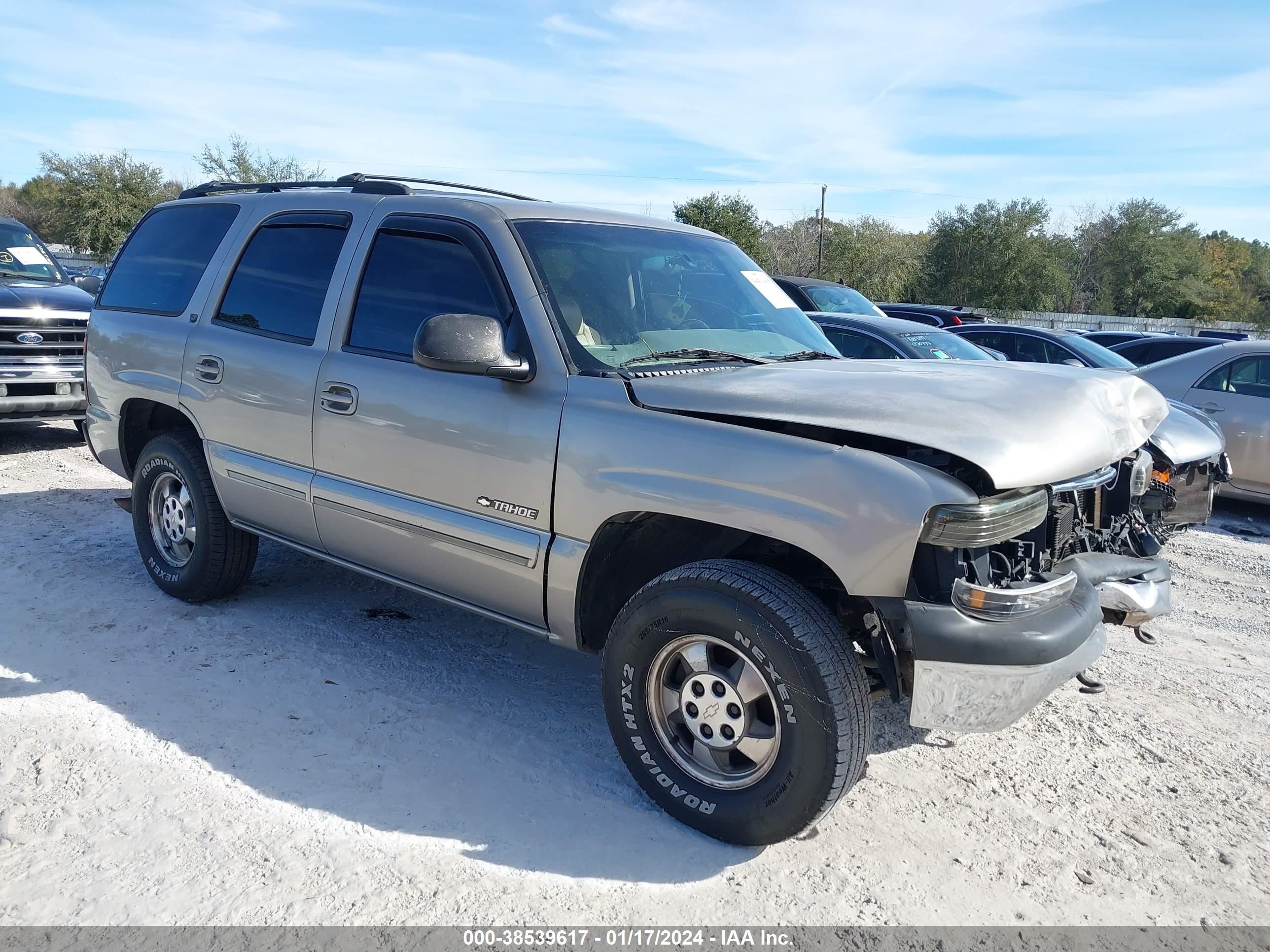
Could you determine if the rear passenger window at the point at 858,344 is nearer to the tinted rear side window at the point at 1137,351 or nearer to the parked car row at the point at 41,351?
the parked car row at the point at 41,351

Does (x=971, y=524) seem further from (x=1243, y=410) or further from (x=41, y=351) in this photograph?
(x=41, y=351)

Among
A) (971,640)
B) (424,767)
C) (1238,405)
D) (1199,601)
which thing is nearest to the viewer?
(971,640)

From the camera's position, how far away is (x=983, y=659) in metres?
2.72

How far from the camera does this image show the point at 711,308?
4.02 m

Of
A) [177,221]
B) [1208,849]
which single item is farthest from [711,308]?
[177,221]

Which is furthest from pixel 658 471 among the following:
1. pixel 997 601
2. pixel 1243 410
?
pixel 1243 410

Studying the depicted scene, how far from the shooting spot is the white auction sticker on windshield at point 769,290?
4387 mm

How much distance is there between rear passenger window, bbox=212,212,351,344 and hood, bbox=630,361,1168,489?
177 cm

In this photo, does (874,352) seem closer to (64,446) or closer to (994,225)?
(64,446)

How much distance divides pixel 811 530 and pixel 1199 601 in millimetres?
4240

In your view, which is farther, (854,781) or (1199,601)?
(1199,601)

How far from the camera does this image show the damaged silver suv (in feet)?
9.15

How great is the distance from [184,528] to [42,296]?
5301 mm

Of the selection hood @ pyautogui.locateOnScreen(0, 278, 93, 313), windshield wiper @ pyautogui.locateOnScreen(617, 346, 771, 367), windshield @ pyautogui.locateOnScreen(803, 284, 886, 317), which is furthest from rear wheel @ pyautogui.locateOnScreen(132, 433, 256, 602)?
windshield @ pyautogui.locateOnScreen(803, 284, 886, 317)
